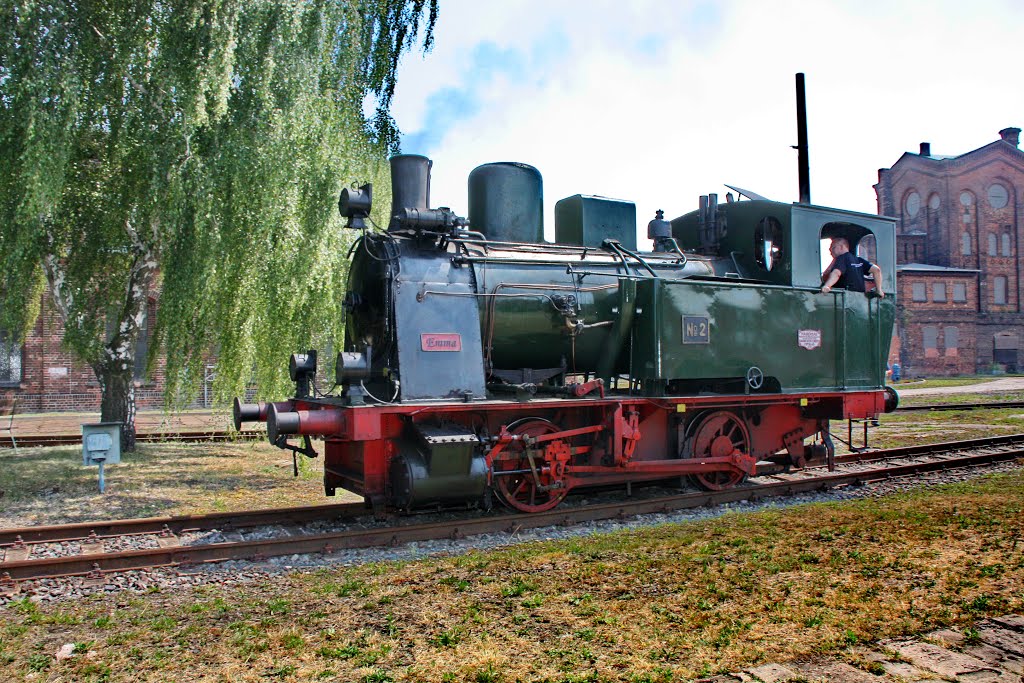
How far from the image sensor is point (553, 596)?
4781 millimetres

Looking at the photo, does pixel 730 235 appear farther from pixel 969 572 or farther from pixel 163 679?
pixel 163 679

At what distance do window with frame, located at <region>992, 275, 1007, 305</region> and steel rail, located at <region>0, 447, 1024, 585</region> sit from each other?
42.0 meters

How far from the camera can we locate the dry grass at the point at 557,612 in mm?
3783

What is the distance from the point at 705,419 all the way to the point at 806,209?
2763mm

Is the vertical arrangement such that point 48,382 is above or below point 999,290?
below

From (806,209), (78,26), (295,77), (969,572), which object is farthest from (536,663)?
(78,26)

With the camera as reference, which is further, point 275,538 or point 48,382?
point 48,382

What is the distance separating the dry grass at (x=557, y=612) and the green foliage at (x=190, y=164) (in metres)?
4.77

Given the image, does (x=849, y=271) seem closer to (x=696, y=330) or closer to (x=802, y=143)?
(x=696, y=330)

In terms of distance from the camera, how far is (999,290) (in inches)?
1711

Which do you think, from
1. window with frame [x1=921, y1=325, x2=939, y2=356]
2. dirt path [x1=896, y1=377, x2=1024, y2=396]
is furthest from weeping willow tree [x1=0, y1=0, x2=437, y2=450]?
window with frame [x1=921, y1=325, x2=939, y2=356]

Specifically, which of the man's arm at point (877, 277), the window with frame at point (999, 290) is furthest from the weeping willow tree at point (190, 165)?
the window with frame at point (999, 290)

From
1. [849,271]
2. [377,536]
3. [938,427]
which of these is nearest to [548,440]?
[377,536]

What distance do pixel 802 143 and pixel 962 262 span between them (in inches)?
1375
